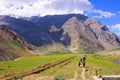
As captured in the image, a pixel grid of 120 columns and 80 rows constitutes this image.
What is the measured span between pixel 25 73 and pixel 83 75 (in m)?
27.2

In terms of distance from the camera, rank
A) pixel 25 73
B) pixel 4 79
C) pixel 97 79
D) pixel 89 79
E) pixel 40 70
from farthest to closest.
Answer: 1. pixel 40 70
2. pixel 25 73
3. pixel 4 79
4. pixel 89 79
5. pixel 97 79

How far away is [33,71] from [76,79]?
34803mm

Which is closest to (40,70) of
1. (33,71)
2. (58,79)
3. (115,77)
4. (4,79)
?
(33,71)

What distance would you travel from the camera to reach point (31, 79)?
101312 mm

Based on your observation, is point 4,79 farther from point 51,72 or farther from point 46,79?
point 51,72

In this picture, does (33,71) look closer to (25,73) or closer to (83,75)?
(25,73)

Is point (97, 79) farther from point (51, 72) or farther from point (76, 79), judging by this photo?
point (51, 72)

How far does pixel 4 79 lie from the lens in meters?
108

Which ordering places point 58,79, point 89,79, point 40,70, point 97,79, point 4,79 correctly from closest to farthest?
point 58,79, point 97,79, point 89,79, point 4,79, point 40,70

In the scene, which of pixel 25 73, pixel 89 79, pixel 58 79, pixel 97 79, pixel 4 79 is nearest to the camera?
pixel 58 79

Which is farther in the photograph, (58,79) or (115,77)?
(115,77)

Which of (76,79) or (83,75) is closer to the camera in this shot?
(76,79)

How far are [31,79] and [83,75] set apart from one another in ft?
59.7

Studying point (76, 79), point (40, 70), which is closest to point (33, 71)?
point (40, 70)
